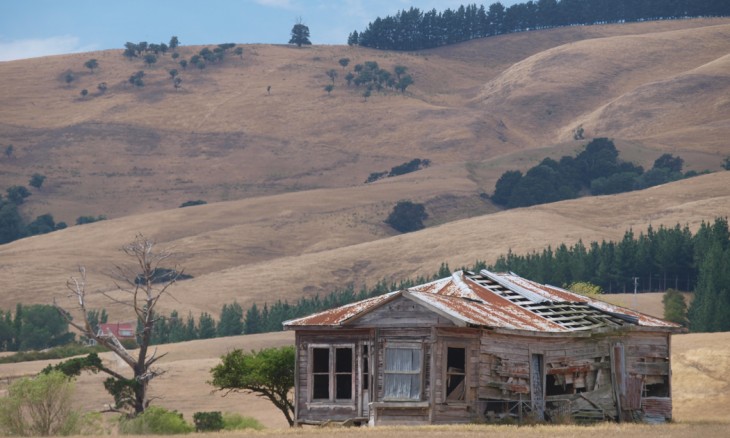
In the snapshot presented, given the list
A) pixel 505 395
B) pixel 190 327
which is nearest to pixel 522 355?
pixel 505 395

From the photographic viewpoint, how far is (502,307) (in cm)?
3631

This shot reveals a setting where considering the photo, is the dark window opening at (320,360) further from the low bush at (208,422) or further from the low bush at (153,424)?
the low bush at (208,422)

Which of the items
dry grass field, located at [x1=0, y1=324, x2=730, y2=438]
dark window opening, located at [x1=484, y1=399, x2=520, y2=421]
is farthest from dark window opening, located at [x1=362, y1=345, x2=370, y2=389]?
dark window opening, located at [x1=484, y1=399, x2=520, y2=421]

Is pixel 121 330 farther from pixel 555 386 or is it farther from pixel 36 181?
pixel 36 181

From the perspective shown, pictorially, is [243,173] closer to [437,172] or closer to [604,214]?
[437,172]

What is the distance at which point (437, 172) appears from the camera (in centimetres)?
18138

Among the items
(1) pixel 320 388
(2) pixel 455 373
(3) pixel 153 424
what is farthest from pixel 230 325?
(2) pixel 455 373

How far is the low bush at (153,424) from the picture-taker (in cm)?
3544

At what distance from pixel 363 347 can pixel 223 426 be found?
22.6ft

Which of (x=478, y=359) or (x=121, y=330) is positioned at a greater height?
(x=478, y=359)

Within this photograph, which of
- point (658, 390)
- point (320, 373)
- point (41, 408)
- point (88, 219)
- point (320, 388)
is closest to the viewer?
point (320, 373)

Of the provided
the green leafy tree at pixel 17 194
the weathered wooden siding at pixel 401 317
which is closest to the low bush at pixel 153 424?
the weathered wooden siding at pixel 401 317

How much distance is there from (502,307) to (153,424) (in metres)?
9.97

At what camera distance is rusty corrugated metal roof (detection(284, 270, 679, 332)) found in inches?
1293
